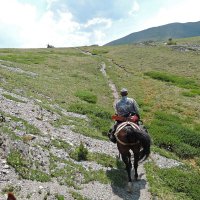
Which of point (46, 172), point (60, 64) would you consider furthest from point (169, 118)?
point (60, 64)

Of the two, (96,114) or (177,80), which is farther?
(177,80)

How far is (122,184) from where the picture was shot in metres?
20.2

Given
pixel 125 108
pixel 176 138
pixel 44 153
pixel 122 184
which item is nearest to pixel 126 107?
pixel 125 108

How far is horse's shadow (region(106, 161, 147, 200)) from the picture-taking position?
19234 millimetres

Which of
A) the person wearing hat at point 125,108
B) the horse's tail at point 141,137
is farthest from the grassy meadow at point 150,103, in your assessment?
the person wearing hat at point 125,108

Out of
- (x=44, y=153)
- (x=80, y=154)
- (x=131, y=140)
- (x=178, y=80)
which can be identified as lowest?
(x=178, y=80)

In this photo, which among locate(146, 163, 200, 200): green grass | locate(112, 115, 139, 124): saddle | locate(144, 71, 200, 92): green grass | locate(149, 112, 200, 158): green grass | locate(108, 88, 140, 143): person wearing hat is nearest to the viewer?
locate(146, 163, 200, 200): green grass

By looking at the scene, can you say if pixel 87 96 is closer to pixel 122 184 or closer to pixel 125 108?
pixel 125 108

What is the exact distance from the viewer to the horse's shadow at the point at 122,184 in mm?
→ 19234

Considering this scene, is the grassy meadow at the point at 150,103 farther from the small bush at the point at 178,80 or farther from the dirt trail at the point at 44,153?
the dirt trail at the point at 44,153

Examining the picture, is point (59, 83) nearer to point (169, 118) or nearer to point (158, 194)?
point (169, 118)

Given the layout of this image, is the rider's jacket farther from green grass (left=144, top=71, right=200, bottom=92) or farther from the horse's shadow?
green grass (left=144, top=71, right=200, bottom=92)

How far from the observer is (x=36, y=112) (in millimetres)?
28797

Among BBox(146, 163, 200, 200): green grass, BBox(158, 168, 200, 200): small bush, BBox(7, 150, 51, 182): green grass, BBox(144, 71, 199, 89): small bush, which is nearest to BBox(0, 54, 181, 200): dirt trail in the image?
BBox(7, 150, 51, 182): green grass
